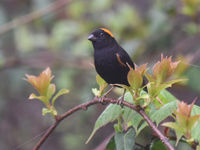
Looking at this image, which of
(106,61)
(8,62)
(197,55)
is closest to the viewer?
(106,61)

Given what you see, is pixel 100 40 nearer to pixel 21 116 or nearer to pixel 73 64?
pixel 73 64

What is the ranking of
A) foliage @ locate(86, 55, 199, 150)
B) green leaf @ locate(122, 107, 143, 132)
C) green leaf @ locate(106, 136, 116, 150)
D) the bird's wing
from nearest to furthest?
foliage @ locate(86, 55, 199, 150)
green leaf @ locate(122, 107, 143, 132)
green leaf @ locate(106, 136, 116, 150)
the bird's wing

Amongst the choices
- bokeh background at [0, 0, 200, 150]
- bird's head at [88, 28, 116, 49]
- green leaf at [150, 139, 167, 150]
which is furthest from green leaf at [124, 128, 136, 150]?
bokeh background at [0, 0, 200, 150]

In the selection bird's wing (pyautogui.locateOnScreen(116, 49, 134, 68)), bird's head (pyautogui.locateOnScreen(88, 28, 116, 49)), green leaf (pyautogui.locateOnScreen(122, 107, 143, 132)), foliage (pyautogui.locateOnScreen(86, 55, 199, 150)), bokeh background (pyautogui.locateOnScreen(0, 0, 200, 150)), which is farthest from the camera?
bokeh background (pyautogui.locateOnScreen(0, 0, 200, 150))

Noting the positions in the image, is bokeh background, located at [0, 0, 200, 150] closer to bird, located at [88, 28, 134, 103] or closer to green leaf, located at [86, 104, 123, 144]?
bird, located at [88, 28, 134, 103]

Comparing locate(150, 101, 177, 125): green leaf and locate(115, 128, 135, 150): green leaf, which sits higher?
locate(150, 101, 177, 125): green leaf

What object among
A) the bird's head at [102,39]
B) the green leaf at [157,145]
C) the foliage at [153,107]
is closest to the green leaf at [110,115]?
the foliage at [153,107]

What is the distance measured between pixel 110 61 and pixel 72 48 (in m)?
2.70

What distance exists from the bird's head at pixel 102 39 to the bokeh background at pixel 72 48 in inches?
30.5

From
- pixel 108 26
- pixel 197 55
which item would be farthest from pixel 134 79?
pixel 108 26

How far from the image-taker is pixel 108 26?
18.1 feet

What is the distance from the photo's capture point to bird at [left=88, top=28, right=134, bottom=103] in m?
3.17

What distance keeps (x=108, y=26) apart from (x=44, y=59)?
108 centimetres

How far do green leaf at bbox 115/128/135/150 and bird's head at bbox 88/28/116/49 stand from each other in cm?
169
